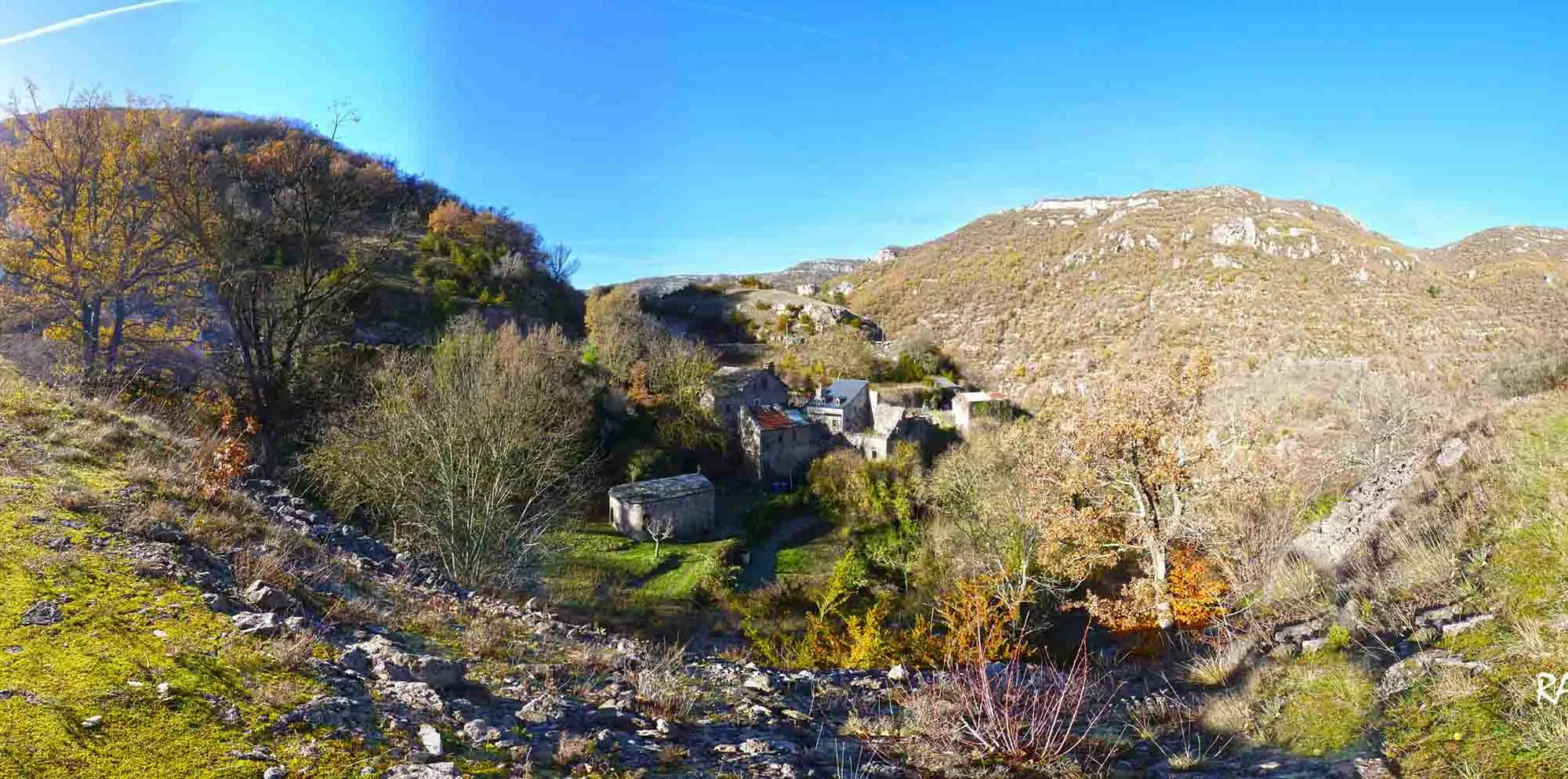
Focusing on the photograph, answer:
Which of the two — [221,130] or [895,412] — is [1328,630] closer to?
[895,412]

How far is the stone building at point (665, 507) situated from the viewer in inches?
902

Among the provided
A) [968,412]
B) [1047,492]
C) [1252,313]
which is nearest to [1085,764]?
[1047,492]

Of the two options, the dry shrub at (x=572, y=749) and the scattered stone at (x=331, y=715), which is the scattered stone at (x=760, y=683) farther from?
the scattered stone at (x=331, y=715)

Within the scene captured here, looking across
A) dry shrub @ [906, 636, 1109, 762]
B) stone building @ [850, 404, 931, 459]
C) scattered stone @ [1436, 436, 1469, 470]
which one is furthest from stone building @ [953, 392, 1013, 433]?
dry shrub @ [906, 636, 1109, 762]

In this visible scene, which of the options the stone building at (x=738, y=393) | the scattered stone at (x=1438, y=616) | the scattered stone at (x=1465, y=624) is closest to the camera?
the scattered stone at (x=1465, y=624)

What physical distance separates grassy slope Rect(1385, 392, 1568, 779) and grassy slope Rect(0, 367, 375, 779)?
5561 millimetres

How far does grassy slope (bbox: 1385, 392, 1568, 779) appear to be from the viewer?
330cm

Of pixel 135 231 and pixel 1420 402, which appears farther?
pixel 1420 402

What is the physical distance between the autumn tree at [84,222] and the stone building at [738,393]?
801 inches

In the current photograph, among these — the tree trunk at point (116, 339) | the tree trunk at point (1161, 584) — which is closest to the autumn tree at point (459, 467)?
the tree trunk at point (116, 339)

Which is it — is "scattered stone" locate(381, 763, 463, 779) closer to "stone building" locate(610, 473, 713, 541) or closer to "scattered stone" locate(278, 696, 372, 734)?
"scattered stone" locate(278, 696, 372, 734)

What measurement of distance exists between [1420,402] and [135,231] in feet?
113

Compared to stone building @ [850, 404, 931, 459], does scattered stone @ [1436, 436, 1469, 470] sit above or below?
above

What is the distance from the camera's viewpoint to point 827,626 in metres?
16.9
